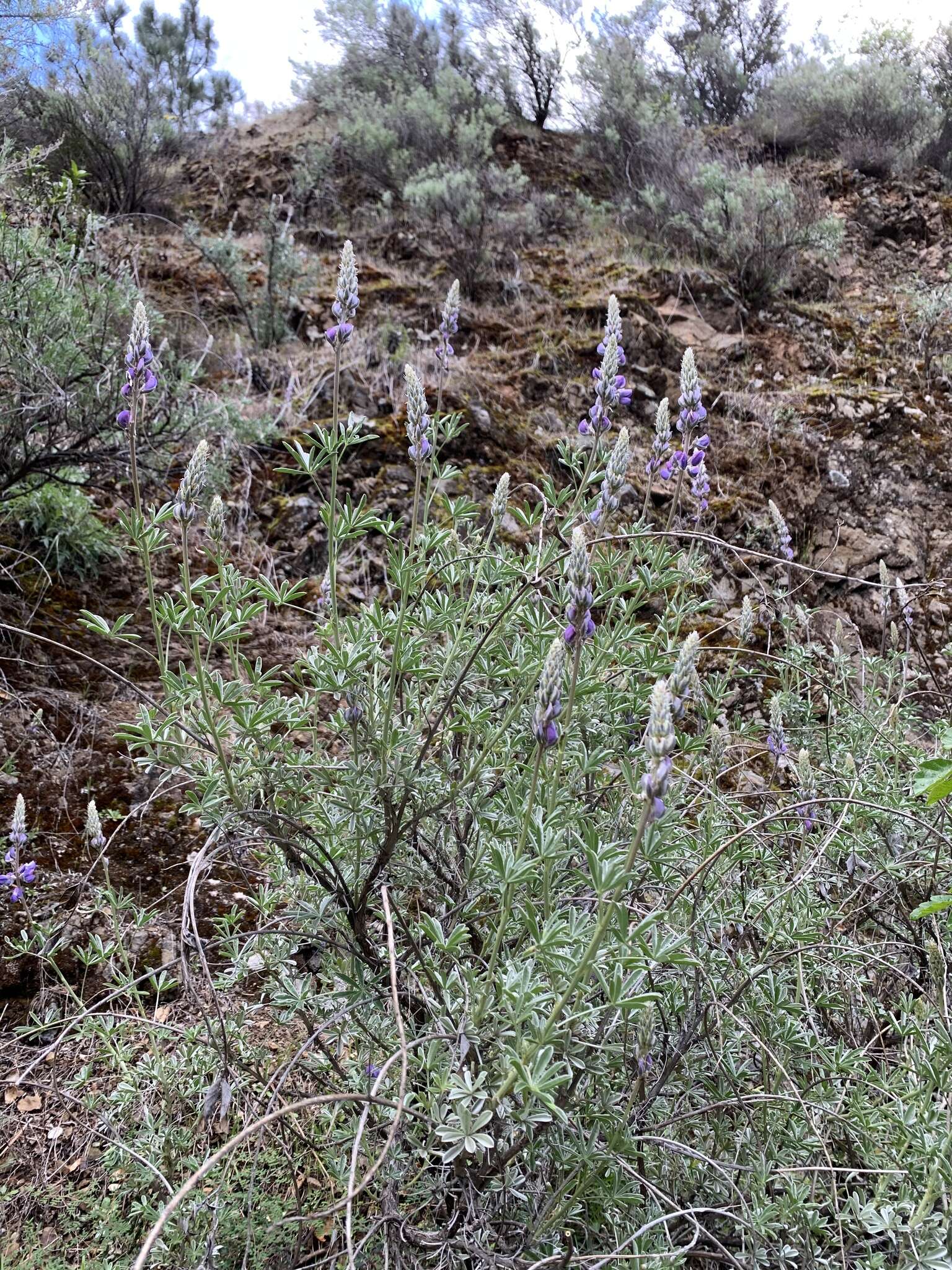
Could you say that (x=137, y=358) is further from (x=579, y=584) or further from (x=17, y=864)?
(x=17, y=864)

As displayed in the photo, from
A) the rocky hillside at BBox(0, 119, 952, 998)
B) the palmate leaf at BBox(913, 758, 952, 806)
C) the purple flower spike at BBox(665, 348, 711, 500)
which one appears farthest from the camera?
the rocky hillside at BBox(0, 119, 952, 998)

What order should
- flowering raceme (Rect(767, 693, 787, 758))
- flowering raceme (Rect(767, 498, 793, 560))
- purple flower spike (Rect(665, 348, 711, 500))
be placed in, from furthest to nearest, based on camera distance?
flowering raceme (Rect(767, 498, 793, 560)) → flowering raceme (Rect(767, 693, 787, 758)) → purple flower spike (Rect(665, 348, 711, 500))

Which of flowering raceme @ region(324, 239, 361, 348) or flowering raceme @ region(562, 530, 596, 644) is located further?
flowering raceme @ region(324, 239, 361, 348)

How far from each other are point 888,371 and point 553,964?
6.80 m

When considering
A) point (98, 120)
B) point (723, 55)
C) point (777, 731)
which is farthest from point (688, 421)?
point (723, 55)

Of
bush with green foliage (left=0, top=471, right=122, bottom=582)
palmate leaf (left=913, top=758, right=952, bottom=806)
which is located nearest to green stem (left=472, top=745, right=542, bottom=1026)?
palmate leaf (left=913, top=758, right=952, bottom=806)

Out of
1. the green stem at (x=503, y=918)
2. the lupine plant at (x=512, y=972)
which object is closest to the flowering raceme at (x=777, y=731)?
the lupine plant at (x=512, y=972)

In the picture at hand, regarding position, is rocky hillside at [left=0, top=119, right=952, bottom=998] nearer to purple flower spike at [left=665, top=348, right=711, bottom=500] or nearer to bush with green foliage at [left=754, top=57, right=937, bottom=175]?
purple flower spike at [left=665, top=348, right=711, bottom=500]

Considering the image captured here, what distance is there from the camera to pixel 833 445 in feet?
19.6

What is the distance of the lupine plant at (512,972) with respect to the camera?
144 centimetres

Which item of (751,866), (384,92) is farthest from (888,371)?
(384,92)

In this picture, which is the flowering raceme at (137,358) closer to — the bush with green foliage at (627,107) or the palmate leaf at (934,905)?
the palmate leaf at (934,905)

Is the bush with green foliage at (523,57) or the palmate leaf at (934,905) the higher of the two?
the bush with green foliage at (523,57)

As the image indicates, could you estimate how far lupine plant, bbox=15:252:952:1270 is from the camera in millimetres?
1444
